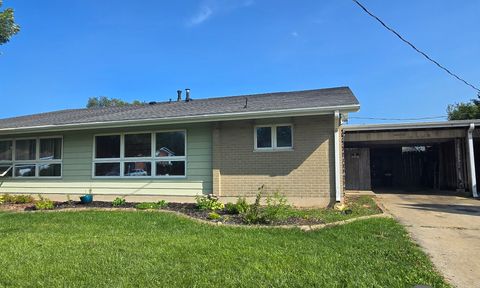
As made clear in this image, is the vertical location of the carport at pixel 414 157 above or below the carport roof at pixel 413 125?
below

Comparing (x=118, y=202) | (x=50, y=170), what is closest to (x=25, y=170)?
(x=50, y=170)

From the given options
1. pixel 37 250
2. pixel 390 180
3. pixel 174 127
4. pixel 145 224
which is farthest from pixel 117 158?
pixel 390 180

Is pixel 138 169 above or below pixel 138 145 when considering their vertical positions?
below

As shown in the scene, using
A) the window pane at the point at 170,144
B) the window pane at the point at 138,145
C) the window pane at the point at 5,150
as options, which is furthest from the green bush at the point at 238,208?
the window pane at the point at 5,150

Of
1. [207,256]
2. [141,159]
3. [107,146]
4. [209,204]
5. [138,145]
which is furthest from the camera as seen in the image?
[107,146]

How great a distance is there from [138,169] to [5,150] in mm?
6072

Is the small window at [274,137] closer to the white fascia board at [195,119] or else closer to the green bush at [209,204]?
the white fascia board at [195,119]

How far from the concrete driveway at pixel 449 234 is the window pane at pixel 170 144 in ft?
21.5

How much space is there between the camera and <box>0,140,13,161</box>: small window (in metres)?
15.6

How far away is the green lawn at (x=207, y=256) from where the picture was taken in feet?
16.6

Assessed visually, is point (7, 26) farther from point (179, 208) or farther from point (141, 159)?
point (179, 208)

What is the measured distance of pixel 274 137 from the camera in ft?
39.9

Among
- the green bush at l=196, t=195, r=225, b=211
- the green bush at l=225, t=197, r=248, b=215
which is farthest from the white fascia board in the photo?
the green bush at l=225, t=197, r=248, b=215

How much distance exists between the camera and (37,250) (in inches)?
265
